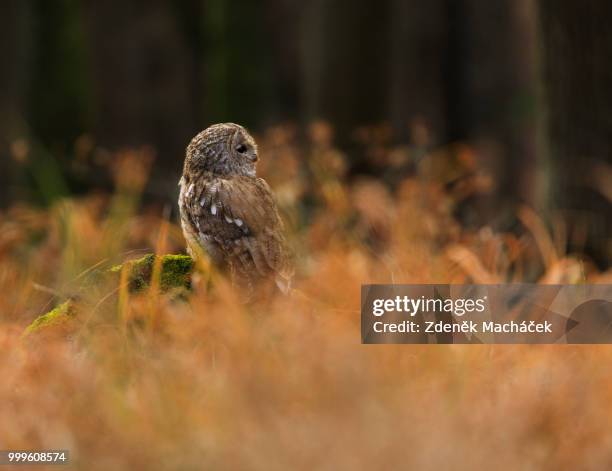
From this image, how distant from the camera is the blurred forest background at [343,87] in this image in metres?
6.41

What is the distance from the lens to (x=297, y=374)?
2529mm

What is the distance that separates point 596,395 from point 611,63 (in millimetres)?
3999

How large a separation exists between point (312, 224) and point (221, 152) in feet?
9.88

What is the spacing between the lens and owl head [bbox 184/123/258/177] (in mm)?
3521

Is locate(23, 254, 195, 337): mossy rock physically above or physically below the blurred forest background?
below

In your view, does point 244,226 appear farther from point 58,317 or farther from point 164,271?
point 58,317

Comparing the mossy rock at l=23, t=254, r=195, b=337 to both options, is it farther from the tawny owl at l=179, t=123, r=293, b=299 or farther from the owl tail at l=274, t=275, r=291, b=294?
the owl tail at l=274, t=275, r=291, b=294

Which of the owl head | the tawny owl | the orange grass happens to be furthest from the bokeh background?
the owl head

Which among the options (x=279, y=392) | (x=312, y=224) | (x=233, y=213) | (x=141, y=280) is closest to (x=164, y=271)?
(x=141, y=280)

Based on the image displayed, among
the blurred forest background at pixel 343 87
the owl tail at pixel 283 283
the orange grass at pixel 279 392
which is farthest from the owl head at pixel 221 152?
the blurred forest background at pixel 343 87

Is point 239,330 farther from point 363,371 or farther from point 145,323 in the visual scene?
point 145,323

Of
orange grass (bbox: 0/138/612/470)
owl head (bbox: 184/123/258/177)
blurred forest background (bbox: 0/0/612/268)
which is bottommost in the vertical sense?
orange grass (bbox: 0/138/612/470)

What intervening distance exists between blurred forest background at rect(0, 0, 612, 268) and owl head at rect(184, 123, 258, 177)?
2090 mm

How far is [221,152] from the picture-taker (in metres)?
3.53
